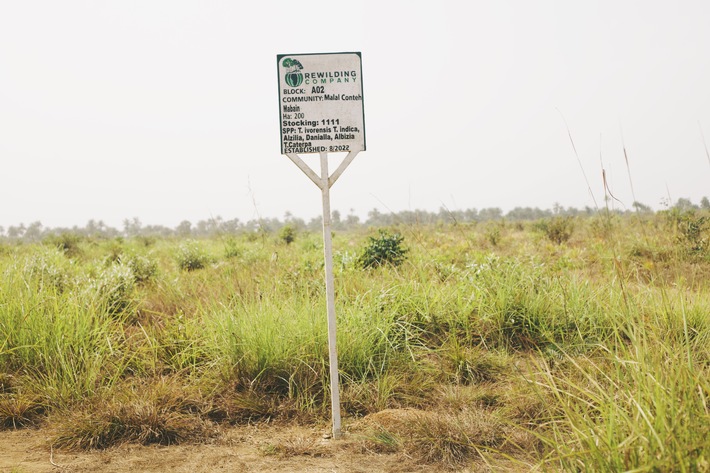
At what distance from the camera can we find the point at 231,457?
352 cm

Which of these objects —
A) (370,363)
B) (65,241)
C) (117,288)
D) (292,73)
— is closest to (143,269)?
(117,288)

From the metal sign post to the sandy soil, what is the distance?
0.22 m

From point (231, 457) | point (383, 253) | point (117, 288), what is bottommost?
point (231, 457)

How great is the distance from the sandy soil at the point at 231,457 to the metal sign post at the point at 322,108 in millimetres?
223

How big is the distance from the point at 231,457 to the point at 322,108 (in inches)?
94.2

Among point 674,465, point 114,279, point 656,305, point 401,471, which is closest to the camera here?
point 674,465

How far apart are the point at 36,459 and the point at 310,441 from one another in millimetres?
1780

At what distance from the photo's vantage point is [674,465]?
195 centimetres

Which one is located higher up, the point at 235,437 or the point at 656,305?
the point at 656,305

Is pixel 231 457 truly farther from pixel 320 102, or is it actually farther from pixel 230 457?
pixel 320 102

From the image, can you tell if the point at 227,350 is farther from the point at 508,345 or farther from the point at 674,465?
the point at 674,465

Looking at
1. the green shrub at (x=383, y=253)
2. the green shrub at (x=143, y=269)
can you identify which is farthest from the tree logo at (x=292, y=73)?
the green shrub at (x=143, y=269)

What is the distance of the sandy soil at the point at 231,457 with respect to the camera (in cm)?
336

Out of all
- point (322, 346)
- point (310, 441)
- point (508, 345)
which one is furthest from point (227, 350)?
point (508, 345)
